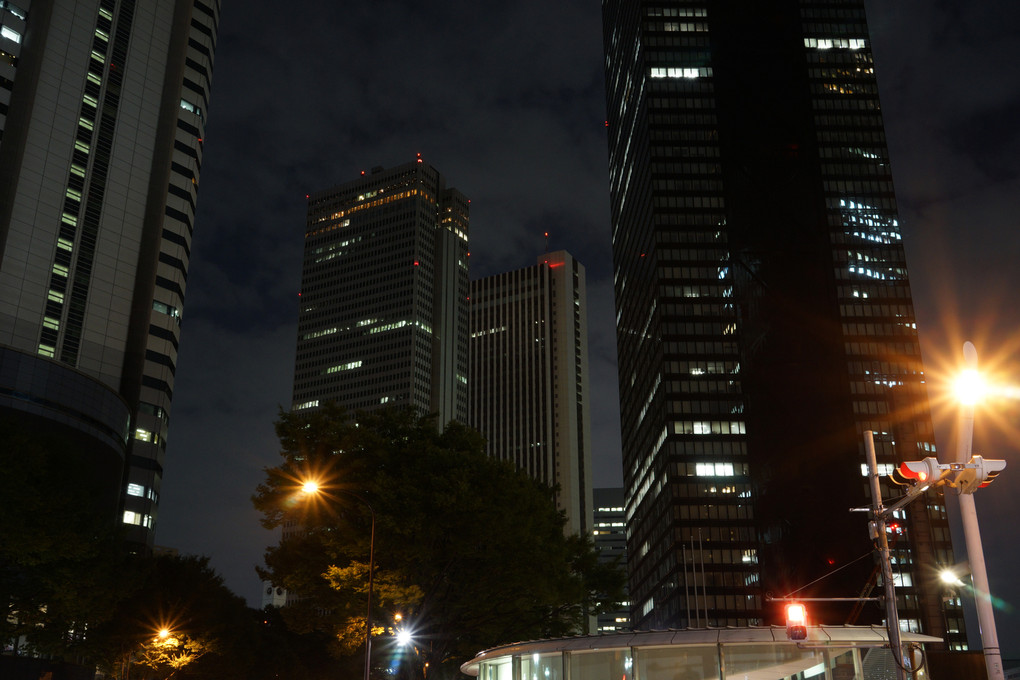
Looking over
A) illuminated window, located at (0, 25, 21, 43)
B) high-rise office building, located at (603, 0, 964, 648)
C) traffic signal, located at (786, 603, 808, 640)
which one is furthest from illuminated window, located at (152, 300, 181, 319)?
traffic signal, located at (786, 603, 808, 640)

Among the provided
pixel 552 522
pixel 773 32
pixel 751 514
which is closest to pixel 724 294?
pixel 751 514

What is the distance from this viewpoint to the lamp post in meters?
14.1

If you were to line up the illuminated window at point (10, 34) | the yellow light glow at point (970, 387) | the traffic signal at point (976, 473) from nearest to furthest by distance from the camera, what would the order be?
the yellow light glow at point (970, 387)
the traffic signal at point (976, 473)
the illuminated window at point (10, 34)

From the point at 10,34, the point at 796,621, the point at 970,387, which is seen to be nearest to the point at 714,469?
the point at 10,34

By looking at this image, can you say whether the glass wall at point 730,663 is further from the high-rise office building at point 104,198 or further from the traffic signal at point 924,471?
the high-rise office building at point 104,198

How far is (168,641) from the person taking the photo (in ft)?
173

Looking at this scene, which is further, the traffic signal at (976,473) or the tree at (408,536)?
the tree at (408,536)

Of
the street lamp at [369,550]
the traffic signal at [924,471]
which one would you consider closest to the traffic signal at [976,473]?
the traffic signal at [924,471]

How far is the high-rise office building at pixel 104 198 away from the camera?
11062cm

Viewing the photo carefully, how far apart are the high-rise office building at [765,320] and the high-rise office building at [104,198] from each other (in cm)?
8125

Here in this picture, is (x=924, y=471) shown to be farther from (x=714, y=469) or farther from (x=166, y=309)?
(x=714, y=469)

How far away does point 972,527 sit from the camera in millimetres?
14578

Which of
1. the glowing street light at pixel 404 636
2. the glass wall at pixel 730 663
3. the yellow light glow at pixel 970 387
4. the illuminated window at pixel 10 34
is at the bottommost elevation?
the glass wall at pixel 730 663

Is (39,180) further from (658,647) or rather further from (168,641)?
(658,647)
